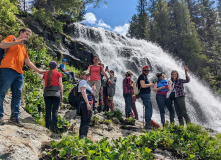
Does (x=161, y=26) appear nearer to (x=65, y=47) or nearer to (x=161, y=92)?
(x=65, y=47)

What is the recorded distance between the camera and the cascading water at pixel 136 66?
49.9 feet

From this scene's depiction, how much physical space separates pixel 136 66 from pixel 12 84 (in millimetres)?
16507

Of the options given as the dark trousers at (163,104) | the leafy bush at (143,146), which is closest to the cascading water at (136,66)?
the dark trousers at (163,104)

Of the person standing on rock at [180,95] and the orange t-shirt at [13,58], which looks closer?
the orange t-shirt at [13,58]

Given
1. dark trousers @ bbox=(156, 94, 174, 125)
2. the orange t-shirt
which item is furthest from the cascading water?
the orange t-shirt

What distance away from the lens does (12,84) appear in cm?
380

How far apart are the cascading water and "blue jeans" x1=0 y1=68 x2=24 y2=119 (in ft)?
28.5

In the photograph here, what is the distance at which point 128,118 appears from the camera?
6.85 meters

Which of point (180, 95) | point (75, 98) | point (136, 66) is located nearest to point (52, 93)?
point (75, 98)

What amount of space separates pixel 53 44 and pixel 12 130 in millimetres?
14705

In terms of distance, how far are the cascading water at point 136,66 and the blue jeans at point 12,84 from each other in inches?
342

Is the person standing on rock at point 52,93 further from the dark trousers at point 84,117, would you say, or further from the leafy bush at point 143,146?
the leafy bush at point 143,146

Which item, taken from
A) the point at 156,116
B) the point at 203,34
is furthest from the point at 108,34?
the point at 203,34

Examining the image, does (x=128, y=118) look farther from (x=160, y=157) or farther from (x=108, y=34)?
(x=108, y=34)
